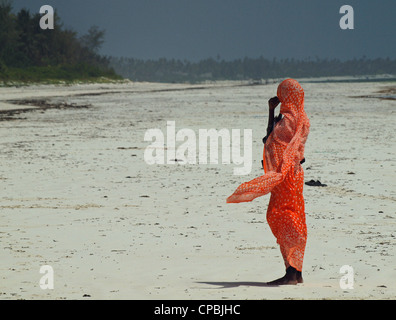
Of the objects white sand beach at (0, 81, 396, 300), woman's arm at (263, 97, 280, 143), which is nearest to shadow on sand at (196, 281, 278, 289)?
white sand beach at (0, 81, 396, 300)

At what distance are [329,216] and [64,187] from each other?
4256 millimetres

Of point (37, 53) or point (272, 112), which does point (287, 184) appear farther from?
point (37, 53)

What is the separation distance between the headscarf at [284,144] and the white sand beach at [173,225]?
0.78 meters

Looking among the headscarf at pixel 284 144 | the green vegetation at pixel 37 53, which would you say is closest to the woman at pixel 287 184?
the headscarf at pixel 284 144

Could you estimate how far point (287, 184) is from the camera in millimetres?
6285

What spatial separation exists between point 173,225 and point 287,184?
2.66 metres

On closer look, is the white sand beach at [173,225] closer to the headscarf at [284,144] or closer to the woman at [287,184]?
the woman at [287,184]

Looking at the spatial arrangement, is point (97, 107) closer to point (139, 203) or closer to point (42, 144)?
point (42, 144)

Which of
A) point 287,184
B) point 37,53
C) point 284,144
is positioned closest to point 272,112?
point 284,144

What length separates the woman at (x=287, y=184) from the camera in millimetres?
6219

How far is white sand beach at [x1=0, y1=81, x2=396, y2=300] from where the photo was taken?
20.2 feet

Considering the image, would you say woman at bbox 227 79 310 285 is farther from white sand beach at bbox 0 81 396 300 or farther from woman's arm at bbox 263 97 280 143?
white sand beach at bbox 0 81 396 300

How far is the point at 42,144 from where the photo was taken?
57.1 ft
